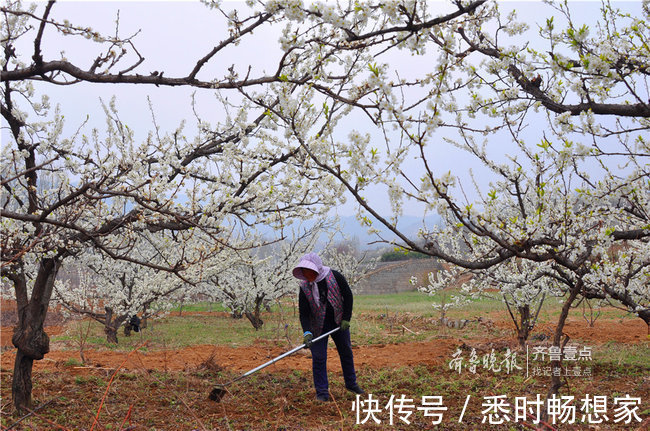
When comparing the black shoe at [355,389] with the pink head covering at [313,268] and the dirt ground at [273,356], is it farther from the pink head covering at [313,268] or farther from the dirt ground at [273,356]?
the dirt ground at [273,356]

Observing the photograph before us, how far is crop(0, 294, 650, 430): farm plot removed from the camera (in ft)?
15.9

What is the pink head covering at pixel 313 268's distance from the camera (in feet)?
18.1

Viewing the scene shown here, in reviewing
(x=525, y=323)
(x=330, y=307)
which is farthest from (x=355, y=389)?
(x=525, y=323)

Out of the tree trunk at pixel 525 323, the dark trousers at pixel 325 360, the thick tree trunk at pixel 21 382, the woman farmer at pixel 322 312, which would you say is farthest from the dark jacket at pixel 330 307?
the tree trunk at pixel 525 323

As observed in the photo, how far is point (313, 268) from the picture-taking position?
215 inches

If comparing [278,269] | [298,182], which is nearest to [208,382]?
[298,182]

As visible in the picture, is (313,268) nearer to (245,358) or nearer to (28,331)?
(28,331)

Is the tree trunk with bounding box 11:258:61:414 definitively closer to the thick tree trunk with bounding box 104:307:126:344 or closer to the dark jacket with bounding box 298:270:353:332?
the dark jacket with bounding box 298:270:353:332

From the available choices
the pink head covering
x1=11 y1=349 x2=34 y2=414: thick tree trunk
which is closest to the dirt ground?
x1=11 y1=349 x2=34 y2=414: thick tree trunk

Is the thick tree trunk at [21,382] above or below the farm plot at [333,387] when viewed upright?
above

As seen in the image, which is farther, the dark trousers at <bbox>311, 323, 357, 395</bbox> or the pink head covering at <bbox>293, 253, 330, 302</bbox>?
the dark trousers at <bbox>311, 323, 357, 395</bbox>

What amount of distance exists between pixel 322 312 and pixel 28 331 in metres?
2.96

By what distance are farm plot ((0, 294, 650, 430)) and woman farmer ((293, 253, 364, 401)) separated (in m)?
0.28

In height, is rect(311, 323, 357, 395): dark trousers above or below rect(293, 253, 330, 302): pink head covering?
below
